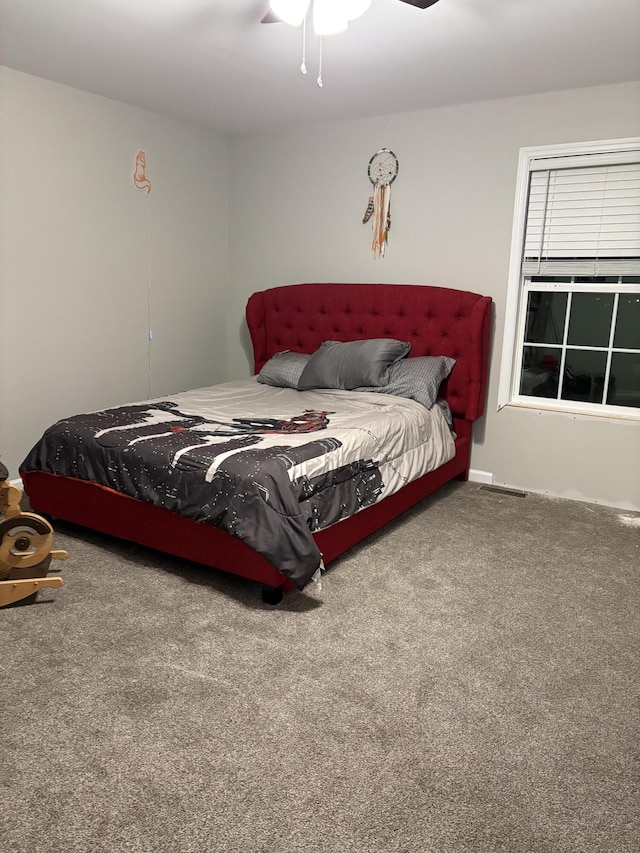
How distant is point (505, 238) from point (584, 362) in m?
0.90

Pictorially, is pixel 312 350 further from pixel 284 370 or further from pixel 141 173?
pixel 141 173

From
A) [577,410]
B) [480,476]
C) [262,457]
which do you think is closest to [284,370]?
[480,476]

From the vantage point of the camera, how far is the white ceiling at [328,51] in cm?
266

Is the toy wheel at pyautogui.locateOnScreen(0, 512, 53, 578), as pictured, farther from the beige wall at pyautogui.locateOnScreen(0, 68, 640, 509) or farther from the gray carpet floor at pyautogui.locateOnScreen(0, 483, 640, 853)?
the beige wall at pyautogui.locateOnScreen(0, 68, 640, 509)

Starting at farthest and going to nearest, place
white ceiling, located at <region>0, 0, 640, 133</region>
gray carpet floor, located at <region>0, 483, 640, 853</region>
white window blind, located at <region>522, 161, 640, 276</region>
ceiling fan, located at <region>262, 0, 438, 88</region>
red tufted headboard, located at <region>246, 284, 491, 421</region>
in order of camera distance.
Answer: red tufted headboard, located at <region>246, 284, 491, 421</region> → white window blind, located at <region>522, 161, 640, 276</region> → white ceiling, located at <region>0, 0, 640, 133</region> → ceiling fan, located at <region>262, 0, 438, 88</region> → gray carpet floor, located at <region>0, 483, 640, 853</region>

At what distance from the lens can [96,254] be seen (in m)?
4.09

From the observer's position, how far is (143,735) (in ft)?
Result: 5.96

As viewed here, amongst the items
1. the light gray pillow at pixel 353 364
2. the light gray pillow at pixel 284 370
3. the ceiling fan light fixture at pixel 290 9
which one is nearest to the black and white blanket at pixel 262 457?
the light gray pillow at pixel 353 364

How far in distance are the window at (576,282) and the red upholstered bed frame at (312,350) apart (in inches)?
10.9

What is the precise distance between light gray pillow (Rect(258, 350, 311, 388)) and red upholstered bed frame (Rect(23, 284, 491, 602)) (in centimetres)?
30

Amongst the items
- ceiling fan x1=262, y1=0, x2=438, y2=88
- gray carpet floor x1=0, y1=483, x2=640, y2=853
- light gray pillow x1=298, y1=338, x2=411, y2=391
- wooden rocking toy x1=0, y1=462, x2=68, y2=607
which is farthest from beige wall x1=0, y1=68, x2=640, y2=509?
ceiling fan x1=262, y1=0, x2=438, y2=88

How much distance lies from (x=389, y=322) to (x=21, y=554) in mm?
2683

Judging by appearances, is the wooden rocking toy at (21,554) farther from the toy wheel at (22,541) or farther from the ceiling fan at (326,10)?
the ceiling fan at (326,10)

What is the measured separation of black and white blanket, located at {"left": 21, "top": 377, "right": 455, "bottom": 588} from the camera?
2.50 m
